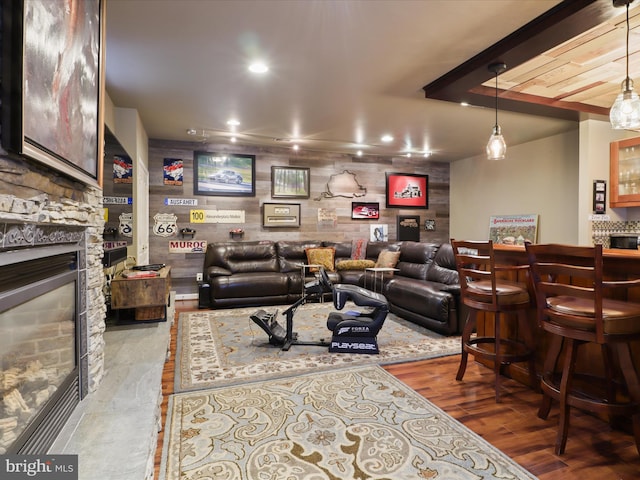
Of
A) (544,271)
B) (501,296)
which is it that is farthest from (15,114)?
(501,296)

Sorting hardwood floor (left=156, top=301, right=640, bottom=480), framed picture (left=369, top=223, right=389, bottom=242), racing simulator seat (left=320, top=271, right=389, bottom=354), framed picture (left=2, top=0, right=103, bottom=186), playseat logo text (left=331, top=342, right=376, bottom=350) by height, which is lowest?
hardwood floor (left=156, top=301, right=640, bottom=480)

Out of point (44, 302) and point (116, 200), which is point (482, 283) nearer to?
point (44, 302)

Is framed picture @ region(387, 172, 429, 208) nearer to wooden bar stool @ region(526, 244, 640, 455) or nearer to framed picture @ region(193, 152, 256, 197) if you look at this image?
framed picture @ region(193, 152, 256, 197)

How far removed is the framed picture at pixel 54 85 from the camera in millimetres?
946

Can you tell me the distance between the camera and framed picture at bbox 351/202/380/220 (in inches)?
279

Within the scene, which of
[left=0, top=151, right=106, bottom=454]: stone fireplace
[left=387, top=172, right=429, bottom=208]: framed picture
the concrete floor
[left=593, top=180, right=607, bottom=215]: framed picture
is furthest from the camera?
[left=387, top=172, right=429, bottom=208]: framed picture

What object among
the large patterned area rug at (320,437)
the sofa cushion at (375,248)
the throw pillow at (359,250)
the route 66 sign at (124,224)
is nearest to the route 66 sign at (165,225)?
the route 66 sign at (124,224)

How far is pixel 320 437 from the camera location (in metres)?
1.93

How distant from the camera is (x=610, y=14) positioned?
219 cm

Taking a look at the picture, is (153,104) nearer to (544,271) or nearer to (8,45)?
(8,45)

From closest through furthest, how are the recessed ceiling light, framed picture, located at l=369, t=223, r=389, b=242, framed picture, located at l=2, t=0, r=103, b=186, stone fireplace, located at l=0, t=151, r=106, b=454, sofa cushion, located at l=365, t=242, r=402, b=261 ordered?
framed picture, located at l=2, t=0, r=103, b=186
stone fireplace, located at l=0, t=151, r=106, b=454
the recessed ceiling light
sofa cushion, located at l=365, t=242, r=402, b=261
framed picture, located at l=369, t=223, r=389, b=242

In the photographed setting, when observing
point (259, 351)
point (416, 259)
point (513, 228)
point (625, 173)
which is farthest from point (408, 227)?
point (259, 351)

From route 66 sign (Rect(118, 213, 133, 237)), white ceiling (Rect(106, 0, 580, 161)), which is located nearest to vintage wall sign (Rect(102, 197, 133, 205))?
route 66 sign (Rect(118, 213, 133, 237))

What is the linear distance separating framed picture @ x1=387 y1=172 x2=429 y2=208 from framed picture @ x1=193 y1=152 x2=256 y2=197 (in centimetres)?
286
